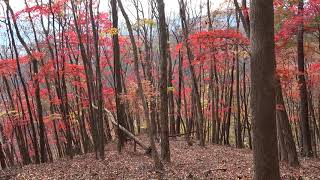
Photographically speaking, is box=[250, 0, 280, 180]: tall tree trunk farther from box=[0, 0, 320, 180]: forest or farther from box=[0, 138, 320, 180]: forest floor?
box=[0, 138, 320, 180]: forest floor

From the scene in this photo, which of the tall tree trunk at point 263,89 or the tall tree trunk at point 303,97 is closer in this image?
the tall tree trunk at point 263,89

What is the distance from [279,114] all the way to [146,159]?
491 cm

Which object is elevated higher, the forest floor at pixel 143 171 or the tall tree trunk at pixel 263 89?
the tall tree trunk at pixel 263 89

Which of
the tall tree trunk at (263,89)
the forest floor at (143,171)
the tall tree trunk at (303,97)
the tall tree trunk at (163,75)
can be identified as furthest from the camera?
the tall tree trunk at (303,97)

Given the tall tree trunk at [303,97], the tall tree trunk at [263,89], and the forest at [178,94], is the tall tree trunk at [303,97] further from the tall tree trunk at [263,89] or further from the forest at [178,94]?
the tall tree trunk at [263,89]

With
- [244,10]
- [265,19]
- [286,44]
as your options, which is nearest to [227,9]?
[286,44]

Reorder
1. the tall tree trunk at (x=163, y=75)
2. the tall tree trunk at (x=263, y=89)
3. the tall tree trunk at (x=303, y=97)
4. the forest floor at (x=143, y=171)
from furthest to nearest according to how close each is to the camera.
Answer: the tall tree trunk at (x=303, y=97), the tall tree trunk at (x=163, y=75), the forest floor at (x=143, y=171), the tall tree trunk at (x=263, y=89)

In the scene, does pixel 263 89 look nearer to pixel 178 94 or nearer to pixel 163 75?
pixel 163 75

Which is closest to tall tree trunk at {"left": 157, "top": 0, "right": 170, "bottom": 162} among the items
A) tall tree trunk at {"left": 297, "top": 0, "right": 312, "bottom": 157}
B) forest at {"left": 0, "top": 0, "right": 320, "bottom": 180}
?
forest at {"left": 0, "top": 0, "right": 320, "bottom": 180}

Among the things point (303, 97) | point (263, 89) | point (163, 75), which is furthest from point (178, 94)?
point (263, 89)

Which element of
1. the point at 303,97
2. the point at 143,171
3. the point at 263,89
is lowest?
the point at 143,171

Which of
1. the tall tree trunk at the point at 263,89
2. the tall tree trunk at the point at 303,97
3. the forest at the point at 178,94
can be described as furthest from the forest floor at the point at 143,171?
the tall tree trunk at the point at 263,89

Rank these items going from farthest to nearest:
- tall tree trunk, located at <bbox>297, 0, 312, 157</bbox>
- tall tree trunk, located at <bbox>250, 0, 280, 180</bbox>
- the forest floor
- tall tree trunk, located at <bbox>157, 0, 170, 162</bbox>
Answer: tall tree trunk, located at <bbox>297, 0, 312, 157</bbox>
tall tree trunk, located at <bbox>157, 0, 170, 162</bbox>
the forest floor
tall tree trunk, located at <bbox>250, 0, 280, 180</bbox>

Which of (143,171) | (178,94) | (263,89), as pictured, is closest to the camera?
(263,89)
